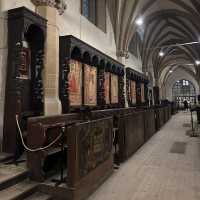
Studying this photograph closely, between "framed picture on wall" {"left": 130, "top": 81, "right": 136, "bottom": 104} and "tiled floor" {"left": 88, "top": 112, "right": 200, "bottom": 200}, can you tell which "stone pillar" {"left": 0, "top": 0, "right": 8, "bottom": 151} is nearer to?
"tiled floor" {"left": 88, "top": 112, "right": 200, "bottom": 200}

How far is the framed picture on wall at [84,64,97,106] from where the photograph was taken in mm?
8039

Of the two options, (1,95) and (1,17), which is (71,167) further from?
(1,17)

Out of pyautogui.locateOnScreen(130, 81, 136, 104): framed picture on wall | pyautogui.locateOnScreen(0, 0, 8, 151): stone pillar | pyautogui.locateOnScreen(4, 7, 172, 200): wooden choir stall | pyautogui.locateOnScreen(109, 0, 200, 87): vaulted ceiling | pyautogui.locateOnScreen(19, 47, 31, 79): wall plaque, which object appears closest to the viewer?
pyautogui.locateOnScreen(4, 7, 172, 200): wooden choir stall

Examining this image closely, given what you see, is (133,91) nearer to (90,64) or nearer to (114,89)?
→ (114,89)

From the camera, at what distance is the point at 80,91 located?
771 centimetres

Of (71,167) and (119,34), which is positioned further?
(119,34)

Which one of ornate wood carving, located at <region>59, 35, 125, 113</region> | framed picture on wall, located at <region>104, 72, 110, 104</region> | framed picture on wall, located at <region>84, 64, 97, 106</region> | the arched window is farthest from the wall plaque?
the arched window

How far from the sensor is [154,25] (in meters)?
18.0

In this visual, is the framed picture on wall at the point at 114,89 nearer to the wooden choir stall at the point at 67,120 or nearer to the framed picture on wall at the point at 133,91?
the wooden choir stall at the point at 67,120

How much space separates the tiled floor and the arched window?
32816 millimetres

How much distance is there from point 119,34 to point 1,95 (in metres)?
8.63

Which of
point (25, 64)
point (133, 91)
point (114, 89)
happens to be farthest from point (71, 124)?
point (133, 91)

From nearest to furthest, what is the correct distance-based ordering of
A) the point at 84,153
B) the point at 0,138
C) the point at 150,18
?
1. the point at 84,153
2. the point at 0,138
3. the point at 150,18

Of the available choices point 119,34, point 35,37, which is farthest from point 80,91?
point 119,34
